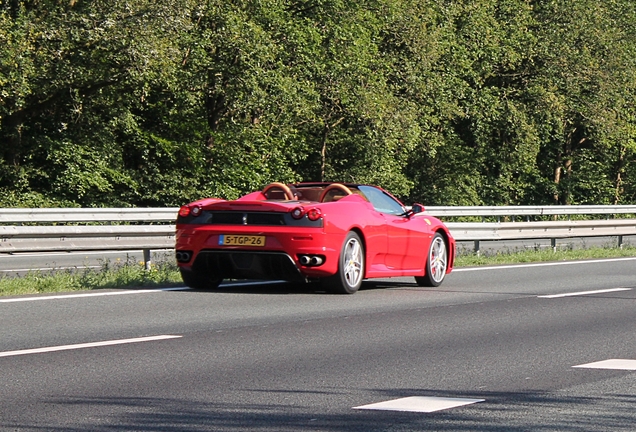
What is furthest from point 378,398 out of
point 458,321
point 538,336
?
point 458,321

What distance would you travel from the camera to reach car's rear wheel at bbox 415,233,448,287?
47.6 ft

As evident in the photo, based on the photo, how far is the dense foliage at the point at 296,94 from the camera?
2972 cm

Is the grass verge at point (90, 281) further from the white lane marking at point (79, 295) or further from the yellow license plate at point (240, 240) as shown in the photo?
the yellow license plate at point (240, 240)

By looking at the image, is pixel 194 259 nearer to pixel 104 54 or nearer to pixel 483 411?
pixel 483 411

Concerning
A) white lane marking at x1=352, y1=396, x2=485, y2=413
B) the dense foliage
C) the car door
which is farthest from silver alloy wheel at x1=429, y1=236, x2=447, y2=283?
the dense foliage

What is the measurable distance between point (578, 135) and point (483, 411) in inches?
2028

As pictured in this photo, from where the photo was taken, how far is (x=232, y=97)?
33.9m

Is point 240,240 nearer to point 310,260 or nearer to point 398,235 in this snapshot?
point 310,260

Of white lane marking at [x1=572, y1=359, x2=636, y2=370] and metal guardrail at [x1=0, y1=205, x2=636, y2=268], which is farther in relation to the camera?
metal guardrail at [x1=0, y1=205, x2=636, y2=268]

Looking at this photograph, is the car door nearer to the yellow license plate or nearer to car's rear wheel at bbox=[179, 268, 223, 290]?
the yellow license plate

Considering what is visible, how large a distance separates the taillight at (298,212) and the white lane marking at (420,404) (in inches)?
244

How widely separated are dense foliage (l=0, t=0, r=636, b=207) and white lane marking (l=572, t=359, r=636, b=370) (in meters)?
21.9

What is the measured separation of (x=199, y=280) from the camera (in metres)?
13.2

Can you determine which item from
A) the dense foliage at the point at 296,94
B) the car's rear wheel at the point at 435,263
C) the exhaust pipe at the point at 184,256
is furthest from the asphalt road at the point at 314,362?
the dense foliage at the point at 296,94
